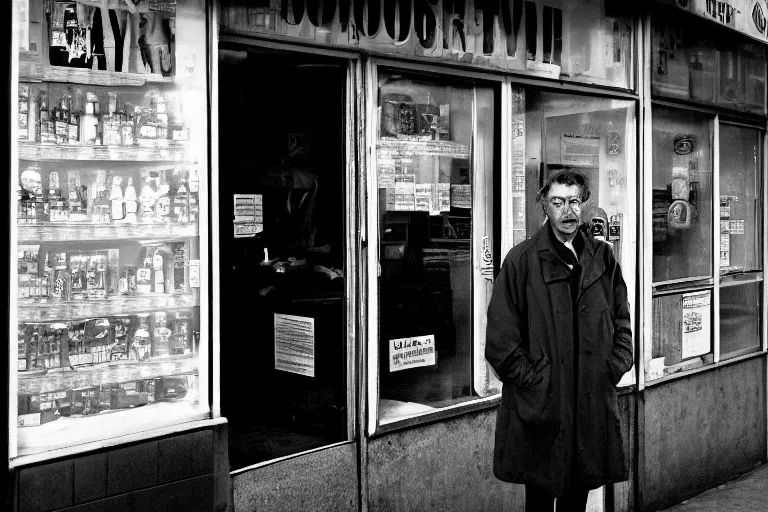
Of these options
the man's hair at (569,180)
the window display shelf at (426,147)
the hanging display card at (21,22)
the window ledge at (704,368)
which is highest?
→ the hanging display card at (21,22)

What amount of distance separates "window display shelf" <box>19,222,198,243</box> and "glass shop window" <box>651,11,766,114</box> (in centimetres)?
425

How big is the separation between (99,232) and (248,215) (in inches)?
50.9

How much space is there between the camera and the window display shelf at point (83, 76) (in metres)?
4.16

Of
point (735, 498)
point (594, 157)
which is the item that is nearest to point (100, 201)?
point (594, 157)

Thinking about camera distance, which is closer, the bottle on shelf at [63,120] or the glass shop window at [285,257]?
the bottle on shelf at [63,120]

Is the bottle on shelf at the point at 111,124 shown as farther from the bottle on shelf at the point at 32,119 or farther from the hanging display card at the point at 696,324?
the hanging display card at the point at 696,324

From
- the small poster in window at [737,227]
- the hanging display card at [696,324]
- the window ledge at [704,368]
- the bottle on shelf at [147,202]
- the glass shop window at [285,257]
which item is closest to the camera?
the bottle on shelf at [147,202]

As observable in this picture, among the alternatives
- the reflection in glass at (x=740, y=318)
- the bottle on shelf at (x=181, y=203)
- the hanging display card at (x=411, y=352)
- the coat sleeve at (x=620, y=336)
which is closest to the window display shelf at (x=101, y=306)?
the bottle on shelf at (x=181, y=203)

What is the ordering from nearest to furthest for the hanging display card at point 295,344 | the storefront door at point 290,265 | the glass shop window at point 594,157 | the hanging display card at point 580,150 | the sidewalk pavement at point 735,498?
the storefront door at point 290,265 < the hanging display card at point 295,344 < the glass shop window at point 594,157 < the hanging display card at point 580,150 < the sidewalk pavement at point 735,498

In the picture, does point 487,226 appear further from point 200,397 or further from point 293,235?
point 200,397

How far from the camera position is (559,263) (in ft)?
14.5

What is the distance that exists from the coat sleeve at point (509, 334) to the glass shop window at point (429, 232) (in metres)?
1.43

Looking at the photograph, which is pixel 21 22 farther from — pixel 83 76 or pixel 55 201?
pixel 55 201

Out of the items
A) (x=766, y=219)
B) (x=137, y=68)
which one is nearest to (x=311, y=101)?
(x=137, y=68)
